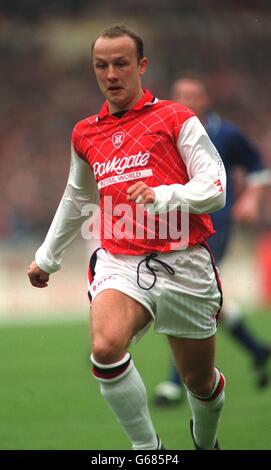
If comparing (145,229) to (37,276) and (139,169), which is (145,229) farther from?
(37,276)

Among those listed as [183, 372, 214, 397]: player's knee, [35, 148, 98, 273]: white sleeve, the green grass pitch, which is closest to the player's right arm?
[35, 148, 98, 273]: white sleeve

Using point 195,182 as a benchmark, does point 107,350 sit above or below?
below

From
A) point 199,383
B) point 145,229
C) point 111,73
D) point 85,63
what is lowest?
point 85,63

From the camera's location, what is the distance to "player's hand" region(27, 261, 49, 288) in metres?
5.00

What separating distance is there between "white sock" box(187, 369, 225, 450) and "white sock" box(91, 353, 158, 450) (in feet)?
1.59

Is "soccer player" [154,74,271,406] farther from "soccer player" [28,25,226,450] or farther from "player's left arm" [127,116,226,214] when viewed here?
"player's left arm" [127,116,226,214]

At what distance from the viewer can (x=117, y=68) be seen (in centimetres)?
455

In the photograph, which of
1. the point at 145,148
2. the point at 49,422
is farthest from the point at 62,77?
the point at 145,148

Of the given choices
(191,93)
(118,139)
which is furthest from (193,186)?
(191,93)

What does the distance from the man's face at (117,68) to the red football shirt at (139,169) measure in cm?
9

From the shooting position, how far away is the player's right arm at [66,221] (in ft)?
16.2

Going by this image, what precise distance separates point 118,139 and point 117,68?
1.02ft

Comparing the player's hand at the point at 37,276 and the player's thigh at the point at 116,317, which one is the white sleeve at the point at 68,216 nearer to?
the player's hand at the point at 37,276

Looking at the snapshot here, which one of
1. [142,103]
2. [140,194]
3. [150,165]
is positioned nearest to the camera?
[140,194]
